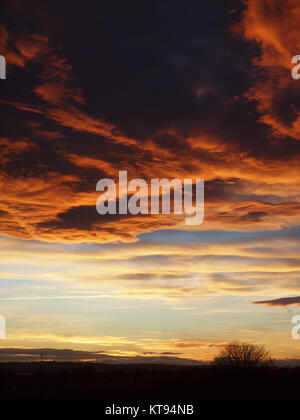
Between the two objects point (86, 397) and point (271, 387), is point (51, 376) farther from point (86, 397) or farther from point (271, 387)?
point (271, 387)

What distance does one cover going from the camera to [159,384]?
42.1 m

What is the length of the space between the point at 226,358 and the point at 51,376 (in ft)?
64.9

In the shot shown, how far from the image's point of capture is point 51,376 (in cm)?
4669
